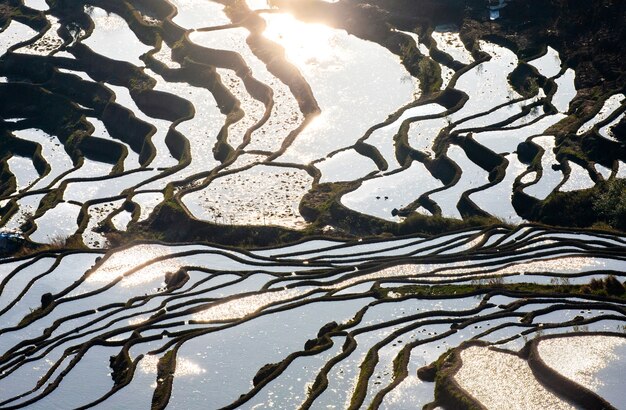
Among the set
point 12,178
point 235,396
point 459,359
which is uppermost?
point 459,359

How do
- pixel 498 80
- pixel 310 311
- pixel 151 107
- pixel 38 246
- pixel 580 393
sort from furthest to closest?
pixel 151 107
pixel 498 80
pixel 38 246
pixel 310 311
pixel 580 393

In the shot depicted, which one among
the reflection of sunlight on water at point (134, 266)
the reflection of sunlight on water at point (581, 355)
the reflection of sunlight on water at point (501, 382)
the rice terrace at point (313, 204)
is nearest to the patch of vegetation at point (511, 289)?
the rice terrace at point (313, 204)

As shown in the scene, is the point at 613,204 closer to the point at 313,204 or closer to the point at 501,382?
the point at 313,204

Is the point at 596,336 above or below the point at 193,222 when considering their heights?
above

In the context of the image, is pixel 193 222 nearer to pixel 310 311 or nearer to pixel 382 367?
pixel 310 311

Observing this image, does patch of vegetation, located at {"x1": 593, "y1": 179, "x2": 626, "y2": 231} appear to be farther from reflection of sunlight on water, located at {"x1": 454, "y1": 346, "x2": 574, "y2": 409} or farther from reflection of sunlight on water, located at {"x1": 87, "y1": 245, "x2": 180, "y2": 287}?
reflection of sunlight on water, located at {"x1": 454, "y1": 346, "x2": 574, "y2": 409}

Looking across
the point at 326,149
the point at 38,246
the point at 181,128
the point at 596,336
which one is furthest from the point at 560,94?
the point at 596,336

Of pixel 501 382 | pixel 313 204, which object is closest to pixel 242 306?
pixel 501 382

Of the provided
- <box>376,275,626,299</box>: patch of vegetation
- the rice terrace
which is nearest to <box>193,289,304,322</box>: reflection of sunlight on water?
the rice terrace
